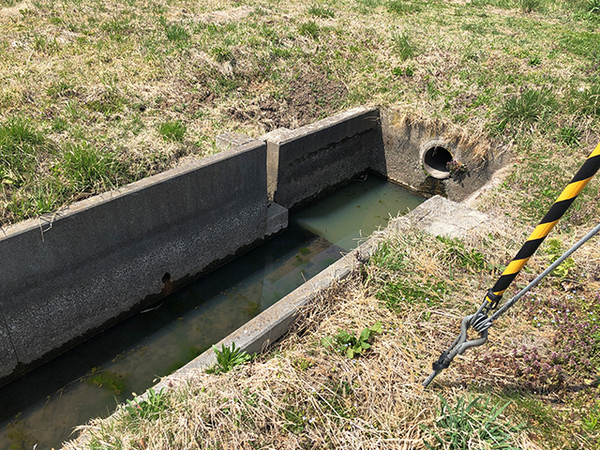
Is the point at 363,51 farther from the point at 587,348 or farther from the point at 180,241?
the point at 587,348

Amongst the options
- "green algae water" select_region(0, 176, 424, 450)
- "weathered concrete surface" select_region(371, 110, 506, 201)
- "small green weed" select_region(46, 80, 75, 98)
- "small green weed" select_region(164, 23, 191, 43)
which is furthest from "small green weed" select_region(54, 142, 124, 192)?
"weathered concrete surface" select_region(371, 110, 506, 201)

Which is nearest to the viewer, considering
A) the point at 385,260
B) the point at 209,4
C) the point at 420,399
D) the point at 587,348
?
the point at 420,399

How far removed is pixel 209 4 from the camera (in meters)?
10.2

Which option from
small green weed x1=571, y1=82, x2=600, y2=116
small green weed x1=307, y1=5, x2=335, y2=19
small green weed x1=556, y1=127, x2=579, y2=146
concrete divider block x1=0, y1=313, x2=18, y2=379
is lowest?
concrete divider block x1=0, y1=313, x2=18, y2=379

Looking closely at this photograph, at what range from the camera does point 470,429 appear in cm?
246

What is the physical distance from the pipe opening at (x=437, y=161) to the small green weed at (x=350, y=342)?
510 centimetres

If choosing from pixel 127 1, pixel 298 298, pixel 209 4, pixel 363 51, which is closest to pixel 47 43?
pixel 127 1

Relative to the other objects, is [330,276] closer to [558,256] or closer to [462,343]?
[462,343]

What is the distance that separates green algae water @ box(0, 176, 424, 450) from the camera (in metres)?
3.84

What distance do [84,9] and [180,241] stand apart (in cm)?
654

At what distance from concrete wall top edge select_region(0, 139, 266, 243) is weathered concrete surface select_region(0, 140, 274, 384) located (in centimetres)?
1

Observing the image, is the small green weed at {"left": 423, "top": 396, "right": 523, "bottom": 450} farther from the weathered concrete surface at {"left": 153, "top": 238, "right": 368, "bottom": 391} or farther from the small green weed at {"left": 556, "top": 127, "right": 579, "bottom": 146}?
the small green weed at {"left": 556, "top": 127, "right": 579, "bottom": 146}

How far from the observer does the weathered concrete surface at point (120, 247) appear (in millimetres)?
3807

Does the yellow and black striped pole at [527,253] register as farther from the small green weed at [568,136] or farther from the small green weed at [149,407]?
the small green weed at [568,136]
